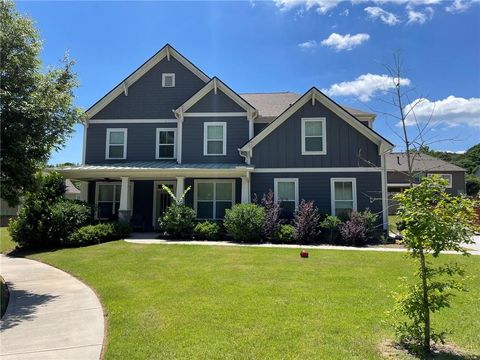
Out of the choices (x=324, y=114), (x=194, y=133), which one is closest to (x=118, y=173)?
(x=194, y=133)

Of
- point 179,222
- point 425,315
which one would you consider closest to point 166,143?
point 179,222

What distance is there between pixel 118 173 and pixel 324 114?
10293 millimetres

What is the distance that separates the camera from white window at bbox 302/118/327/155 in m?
18.0

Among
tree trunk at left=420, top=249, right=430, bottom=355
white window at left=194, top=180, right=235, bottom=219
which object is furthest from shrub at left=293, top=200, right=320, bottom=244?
tree trunk at left=420, top=249, right=430, bottom=355

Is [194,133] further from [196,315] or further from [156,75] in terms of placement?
[196,315]

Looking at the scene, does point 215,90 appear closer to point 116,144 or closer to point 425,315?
point 116,144

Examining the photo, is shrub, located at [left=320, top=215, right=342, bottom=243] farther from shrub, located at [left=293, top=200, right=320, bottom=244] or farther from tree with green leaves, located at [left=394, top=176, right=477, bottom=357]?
tree with green leaves, located at [left=394, top=176, right=477, bottom=357]

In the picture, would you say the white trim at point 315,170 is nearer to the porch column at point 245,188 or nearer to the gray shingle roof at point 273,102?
the porch column at point 245,188

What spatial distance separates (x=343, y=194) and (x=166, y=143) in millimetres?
9807

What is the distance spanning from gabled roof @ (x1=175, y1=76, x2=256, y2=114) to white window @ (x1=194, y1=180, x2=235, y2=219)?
3.97 meters

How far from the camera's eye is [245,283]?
8391 millimetres

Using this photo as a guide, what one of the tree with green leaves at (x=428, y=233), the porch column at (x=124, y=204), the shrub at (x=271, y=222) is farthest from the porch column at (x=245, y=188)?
the tree with green leaves at (x=428, y=233)

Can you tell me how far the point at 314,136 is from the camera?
18.1 m

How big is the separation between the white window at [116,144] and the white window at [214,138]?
15.2 ft
